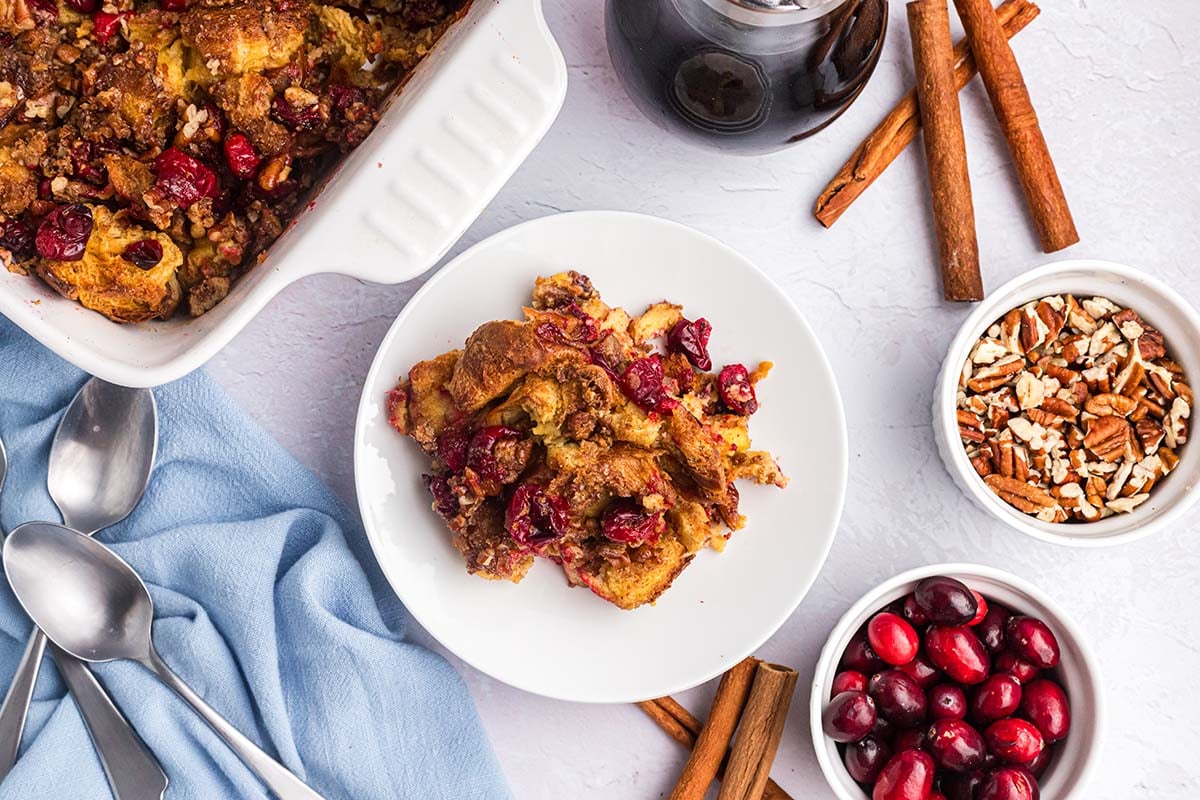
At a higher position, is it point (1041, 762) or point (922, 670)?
point (922, 670)

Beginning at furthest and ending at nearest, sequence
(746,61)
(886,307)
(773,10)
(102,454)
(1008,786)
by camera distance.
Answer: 1. (886,307)
2. (102,454)
3. (1008,786)
4. (746,61)
5. (773,10)

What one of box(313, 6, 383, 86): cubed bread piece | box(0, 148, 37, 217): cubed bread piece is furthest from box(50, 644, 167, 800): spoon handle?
box(313, 6, 383, 86): cubed bread piece

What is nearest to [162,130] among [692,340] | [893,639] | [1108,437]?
[692,340]

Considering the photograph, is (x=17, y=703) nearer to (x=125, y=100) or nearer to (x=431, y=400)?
(x=431, y=400)

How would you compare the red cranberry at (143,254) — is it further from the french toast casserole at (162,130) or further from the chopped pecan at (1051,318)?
the chopped pecan at (1051,318)

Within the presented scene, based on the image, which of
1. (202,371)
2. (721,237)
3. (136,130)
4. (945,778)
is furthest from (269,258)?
(945,778)

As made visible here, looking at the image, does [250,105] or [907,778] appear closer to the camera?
[250,105]

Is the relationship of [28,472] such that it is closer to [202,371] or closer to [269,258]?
[202,371]
